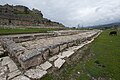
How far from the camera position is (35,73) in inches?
188

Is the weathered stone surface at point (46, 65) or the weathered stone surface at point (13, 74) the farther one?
the weathered stone surface at point (46, 65)

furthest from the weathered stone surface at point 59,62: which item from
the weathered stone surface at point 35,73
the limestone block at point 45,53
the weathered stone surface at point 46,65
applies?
the weathered stone surface at point 35,73

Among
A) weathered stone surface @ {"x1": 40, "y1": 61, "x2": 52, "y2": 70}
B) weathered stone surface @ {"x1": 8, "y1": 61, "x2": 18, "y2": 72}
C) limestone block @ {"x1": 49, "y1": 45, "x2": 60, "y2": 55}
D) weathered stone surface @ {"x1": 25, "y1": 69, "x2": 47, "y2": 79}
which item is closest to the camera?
weathered stone surface @ {"x1": 25, "y1": 69, "x2": 47, "y2": 79}

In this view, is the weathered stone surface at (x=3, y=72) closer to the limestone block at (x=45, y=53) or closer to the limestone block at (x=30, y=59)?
the limestone block at (x=30, y=59)

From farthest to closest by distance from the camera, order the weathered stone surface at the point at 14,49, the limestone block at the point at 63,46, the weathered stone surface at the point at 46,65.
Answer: the limestone block at the point at 63,46 < the weathered stone surface at the point at 14,49 < the weathered stone surface at the point at 46,65

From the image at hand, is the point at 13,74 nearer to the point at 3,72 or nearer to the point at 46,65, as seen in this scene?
the point at 3,72

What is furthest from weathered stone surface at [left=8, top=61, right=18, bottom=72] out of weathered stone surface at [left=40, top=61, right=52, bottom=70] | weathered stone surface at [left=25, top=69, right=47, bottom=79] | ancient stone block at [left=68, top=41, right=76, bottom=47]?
ancient stone block at [left=68, top=41, right=76, bottom=47]

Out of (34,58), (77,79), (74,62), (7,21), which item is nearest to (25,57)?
(34,58)

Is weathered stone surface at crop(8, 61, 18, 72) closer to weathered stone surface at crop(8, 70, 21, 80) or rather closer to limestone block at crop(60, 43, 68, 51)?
weathered stone surface at crop(8, 70, 21, 80)

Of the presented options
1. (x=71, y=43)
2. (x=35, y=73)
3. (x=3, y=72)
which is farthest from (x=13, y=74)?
(x=71, y=43)

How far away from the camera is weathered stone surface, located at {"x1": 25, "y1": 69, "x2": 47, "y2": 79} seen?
4.56m

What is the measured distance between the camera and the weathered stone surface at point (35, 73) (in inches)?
179

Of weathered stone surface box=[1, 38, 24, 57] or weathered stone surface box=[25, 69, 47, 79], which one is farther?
weathered stone surface box=[1, 38, 24, 57]

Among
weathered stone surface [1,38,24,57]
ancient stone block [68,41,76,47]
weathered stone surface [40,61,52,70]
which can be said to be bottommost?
weathered stone surface [40,61,52,70]
